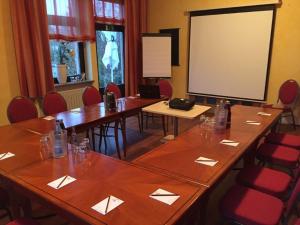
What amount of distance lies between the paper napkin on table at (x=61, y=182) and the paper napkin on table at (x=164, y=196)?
52cm

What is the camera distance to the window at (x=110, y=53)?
216 inches

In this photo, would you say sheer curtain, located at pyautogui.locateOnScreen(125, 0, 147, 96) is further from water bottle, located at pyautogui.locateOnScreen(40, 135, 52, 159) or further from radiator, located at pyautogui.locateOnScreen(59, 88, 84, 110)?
water bottle, located at pyautogui.locateOnScreen(40, 135, 52, 159)

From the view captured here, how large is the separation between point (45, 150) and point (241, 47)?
4.34m

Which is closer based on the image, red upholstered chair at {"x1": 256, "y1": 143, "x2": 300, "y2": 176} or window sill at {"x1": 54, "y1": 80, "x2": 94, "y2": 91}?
red upholstered chair at {"x1": 256, "y1": 143, "x2": 300, "y2": 176}

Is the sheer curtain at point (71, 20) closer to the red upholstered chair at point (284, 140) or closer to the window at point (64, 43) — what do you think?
the window at point (64, 43)

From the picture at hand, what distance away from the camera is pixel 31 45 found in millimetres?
3988

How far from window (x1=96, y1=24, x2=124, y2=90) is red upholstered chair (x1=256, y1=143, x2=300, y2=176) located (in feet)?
12.7

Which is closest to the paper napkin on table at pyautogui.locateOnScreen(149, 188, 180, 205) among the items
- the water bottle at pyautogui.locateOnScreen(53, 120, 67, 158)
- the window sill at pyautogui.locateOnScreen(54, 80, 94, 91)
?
the water bottle at pyautogui.locateOnScreen(53, 120, 67, 158)

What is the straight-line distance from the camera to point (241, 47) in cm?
500

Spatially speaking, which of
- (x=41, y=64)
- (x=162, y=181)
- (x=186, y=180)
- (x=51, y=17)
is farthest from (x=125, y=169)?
(x=51, y=17)

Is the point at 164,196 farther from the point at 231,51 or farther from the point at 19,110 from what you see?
the point at 231,51

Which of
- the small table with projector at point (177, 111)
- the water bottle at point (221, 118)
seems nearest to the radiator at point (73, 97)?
the small table with projector at point (177, 111)

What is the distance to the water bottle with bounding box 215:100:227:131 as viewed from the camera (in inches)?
97.5

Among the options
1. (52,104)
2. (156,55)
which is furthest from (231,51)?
(52,104)
